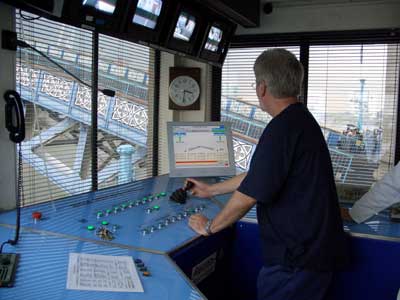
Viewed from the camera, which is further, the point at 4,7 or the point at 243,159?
the point at 243,159

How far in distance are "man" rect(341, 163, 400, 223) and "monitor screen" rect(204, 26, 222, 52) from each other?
1531mm

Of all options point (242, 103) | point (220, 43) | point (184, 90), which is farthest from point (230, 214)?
point (242, 103)

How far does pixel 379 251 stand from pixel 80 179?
190 cm

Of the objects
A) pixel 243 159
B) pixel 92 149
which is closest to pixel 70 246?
pixel 92 149

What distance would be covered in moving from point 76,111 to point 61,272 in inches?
73.2

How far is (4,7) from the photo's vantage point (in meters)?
1.92

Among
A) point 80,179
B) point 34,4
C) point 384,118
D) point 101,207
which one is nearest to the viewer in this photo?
point 34,4

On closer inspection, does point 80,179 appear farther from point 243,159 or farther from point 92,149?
point 243,159

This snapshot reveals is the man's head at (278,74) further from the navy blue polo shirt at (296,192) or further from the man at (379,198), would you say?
the man at (379,198)

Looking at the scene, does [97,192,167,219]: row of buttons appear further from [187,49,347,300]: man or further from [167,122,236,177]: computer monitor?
[187,49,347,300]: man

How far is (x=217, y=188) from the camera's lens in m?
2.46

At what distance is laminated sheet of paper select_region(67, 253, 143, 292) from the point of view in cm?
122

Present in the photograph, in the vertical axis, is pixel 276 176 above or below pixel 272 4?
below

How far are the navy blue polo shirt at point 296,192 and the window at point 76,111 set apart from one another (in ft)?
4.25
